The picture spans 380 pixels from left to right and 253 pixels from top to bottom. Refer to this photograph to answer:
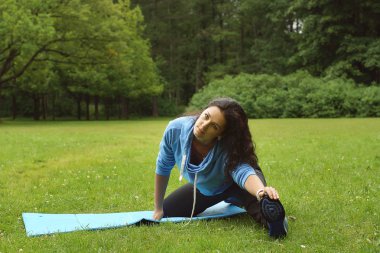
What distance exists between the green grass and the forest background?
1895 cm

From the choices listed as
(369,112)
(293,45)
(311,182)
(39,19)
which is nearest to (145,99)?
(293,45)

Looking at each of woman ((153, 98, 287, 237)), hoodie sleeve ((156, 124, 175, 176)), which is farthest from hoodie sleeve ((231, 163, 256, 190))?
hoodie sleeve ((156, 124, 175, 176))

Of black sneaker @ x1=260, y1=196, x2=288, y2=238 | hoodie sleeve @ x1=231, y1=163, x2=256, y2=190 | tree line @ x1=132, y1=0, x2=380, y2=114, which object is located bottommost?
black sneaker @ x1=260, y1=196, x2=288, y2=238

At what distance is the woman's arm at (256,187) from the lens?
4656mm

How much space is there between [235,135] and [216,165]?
1.47 feet

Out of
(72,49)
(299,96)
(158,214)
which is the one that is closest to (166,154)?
(158,214)

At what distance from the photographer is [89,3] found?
35219 mm

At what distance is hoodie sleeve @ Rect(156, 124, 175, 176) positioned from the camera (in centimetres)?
546

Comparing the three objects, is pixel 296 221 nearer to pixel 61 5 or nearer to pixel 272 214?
pixel 272 214

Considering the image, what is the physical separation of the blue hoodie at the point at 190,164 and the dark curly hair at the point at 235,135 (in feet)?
0.24

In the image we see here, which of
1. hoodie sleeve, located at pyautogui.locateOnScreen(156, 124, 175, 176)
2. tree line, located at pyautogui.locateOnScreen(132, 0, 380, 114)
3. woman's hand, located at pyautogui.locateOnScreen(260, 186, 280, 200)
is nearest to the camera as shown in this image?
woman's hand, located at pyautogui.locateOnScreen(260, 186, 280, 200)

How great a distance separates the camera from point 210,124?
197 inches

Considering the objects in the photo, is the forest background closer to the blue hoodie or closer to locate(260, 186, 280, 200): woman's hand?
the blue hoodie

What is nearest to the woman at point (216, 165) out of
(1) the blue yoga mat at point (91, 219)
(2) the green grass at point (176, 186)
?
(1) the blue yoga mat at point (91, 219)
